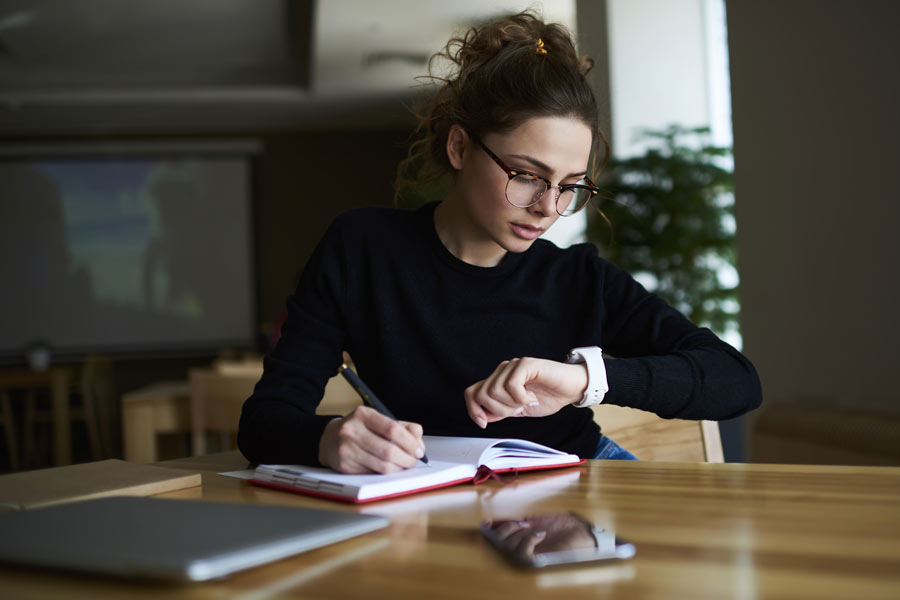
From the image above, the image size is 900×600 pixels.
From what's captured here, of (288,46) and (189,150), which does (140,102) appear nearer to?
(189,150)

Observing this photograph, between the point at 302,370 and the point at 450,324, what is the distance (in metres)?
0.25

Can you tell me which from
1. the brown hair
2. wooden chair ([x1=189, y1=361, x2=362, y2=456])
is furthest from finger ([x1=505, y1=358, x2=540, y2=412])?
wooden chair ([x1=189, y1=361, x2=362, y2=456])

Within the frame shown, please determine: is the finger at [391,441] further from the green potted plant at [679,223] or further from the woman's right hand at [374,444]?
the green potted plant at [679,223]

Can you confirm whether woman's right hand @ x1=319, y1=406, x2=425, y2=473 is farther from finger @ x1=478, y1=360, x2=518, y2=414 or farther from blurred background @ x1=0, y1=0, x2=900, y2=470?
blurred background @ x1=0, y1=0, x2=900, y2=470

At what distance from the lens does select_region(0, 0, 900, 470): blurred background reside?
7.87 feet

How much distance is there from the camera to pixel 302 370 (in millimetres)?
1268

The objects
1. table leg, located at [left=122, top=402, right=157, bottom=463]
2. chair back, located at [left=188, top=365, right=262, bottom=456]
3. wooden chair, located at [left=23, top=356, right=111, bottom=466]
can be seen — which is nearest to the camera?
chair back, located at [left=188, top=365, right=262, bottom=456]

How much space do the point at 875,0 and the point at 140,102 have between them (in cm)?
692

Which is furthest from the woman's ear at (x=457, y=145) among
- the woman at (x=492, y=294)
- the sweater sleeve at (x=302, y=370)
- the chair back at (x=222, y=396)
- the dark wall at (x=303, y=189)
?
the dark wall at (x=303, y=189)

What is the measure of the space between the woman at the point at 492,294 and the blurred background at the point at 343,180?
0.24 m

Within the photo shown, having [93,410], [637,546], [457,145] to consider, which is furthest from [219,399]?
[93,410]

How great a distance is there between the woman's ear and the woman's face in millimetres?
25

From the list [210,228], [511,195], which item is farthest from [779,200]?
[210,228]

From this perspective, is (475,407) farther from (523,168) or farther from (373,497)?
(523,168)
